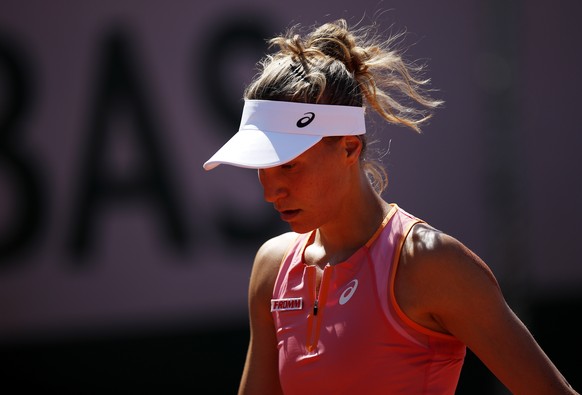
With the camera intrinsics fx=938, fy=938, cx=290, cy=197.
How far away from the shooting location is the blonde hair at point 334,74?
6.47ft

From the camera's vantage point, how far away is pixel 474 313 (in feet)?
5.80

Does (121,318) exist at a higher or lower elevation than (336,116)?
lower

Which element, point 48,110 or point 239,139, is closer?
point 239,139

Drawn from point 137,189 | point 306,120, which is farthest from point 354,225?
point 137,189

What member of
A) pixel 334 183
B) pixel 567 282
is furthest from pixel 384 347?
pixel 567 282

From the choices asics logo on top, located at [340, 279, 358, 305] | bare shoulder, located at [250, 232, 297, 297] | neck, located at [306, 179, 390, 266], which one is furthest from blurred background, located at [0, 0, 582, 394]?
asics logo on top, located at [340, 279, 358, 305]

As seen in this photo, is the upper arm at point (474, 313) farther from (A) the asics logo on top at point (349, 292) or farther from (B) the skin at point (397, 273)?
(A) the asics logo on top at point (349, 292)

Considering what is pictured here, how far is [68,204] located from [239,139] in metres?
3.43

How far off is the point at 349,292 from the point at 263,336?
0.31 m

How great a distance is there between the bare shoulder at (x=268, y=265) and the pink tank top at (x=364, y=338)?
0.14m

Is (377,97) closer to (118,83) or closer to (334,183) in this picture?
(334,183)

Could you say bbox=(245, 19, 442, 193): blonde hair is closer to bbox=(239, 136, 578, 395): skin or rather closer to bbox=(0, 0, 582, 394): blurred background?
bbox=(239, 136, 578, 395): skin

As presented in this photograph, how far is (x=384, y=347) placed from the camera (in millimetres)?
1818

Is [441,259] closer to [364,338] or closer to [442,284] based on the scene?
[442,284]
